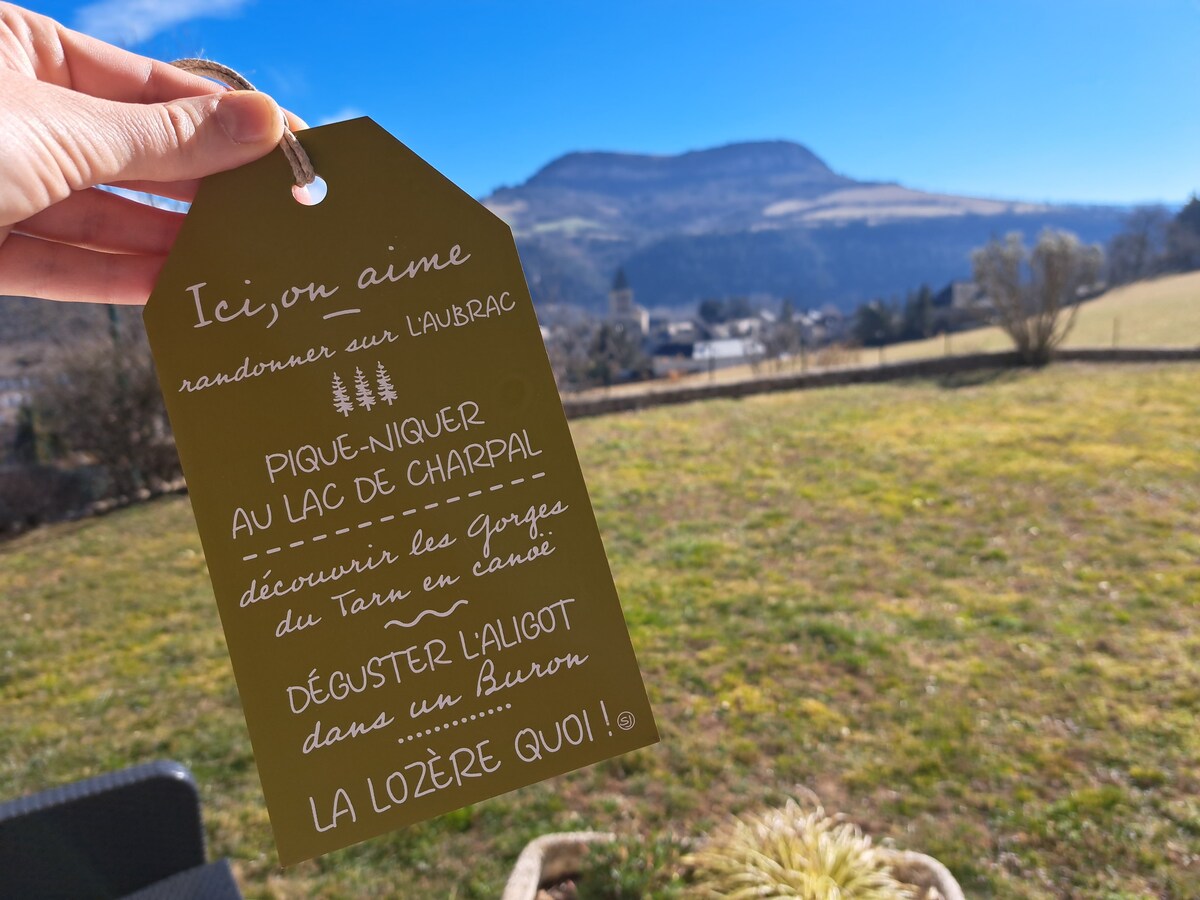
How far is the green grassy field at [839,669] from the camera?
2.67m

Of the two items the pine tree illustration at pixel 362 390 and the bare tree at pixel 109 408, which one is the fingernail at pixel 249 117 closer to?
the pine tree illustration at pixel 362 390

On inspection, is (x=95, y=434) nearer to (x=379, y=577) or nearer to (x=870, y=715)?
(x=870, y=715)

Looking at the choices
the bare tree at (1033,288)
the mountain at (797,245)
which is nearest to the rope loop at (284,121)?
the bare tree at (1033,288)

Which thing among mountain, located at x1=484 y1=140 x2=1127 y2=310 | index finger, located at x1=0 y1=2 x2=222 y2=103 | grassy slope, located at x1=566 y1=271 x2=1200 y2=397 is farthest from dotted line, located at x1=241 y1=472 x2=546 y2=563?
mountain, located at x1=484 y1=140 x2=1127 y2=310

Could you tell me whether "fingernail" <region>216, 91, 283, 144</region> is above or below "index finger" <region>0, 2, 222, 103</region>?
below

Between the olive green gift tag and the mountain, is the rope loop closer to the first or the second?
the olive green gift tag

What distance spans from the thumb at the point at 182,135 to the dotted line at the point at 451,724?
714mm

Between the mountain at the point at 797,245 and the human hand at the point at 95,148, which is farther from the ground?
the mountain at the point at 797,245

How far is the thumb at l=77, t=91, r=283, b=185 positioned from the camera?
825 mm

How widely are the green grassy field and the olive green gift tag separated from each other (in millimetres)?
1971

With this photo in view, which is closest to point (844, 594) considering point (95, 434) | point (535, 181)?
point (95, 434)

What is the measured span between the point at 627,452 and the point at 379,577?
8537mm

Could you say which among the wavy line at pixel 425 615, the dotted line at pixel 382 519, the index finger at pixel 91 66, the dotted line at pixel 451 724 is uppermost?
the index finger at pixel 91 66

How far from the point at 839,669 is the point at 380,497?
11.7 feet
